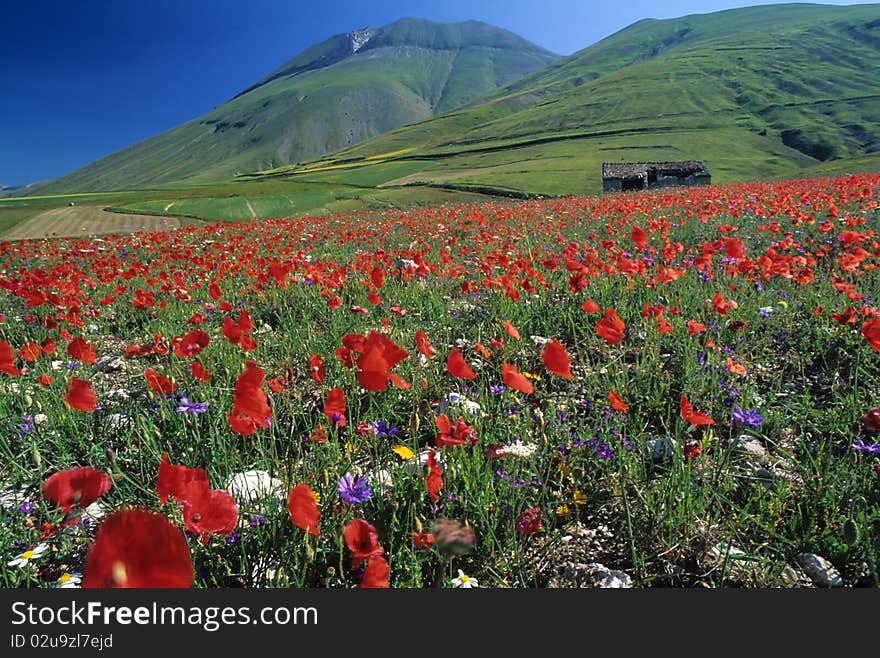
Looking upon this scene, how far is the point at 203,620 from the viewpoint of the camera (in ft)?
3.78

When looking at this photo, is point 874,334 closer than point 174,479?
No

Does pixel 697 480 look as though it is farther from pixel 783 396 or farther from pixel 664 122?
pixel 664 122

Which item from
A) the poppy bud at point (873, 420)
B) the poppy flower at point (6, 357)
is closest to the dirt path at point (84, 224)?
the poppy flower at point (6, 357)

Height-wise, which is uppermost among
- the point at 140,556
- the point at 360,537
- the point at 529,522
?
the point at 140,556

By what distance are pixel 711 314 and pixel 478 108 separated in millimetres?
194631

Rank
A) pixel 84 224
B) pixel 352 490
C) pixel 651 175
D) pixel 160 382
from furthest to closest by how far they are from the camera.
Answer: pixel 651 175 < pixel 84 224 < pixel 160 382 < pixel 352 490

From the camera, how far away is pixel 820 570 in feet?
5.47

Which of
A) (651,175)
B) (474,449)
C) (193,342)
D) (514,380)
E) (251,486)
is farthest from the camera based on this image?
(651,175)

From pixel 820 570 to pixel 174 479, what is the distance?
219 centimetres

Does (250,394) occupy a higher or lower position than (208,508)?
higher

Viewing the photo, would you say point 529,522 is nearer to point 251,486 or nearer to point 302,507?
point 302,507

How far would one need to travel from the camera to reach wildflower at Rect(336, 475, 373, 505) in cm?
183

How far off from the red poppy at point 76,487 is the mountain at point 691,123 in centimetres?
4766

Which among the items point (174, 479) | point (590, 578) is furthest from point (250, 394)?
point (590, 578)
